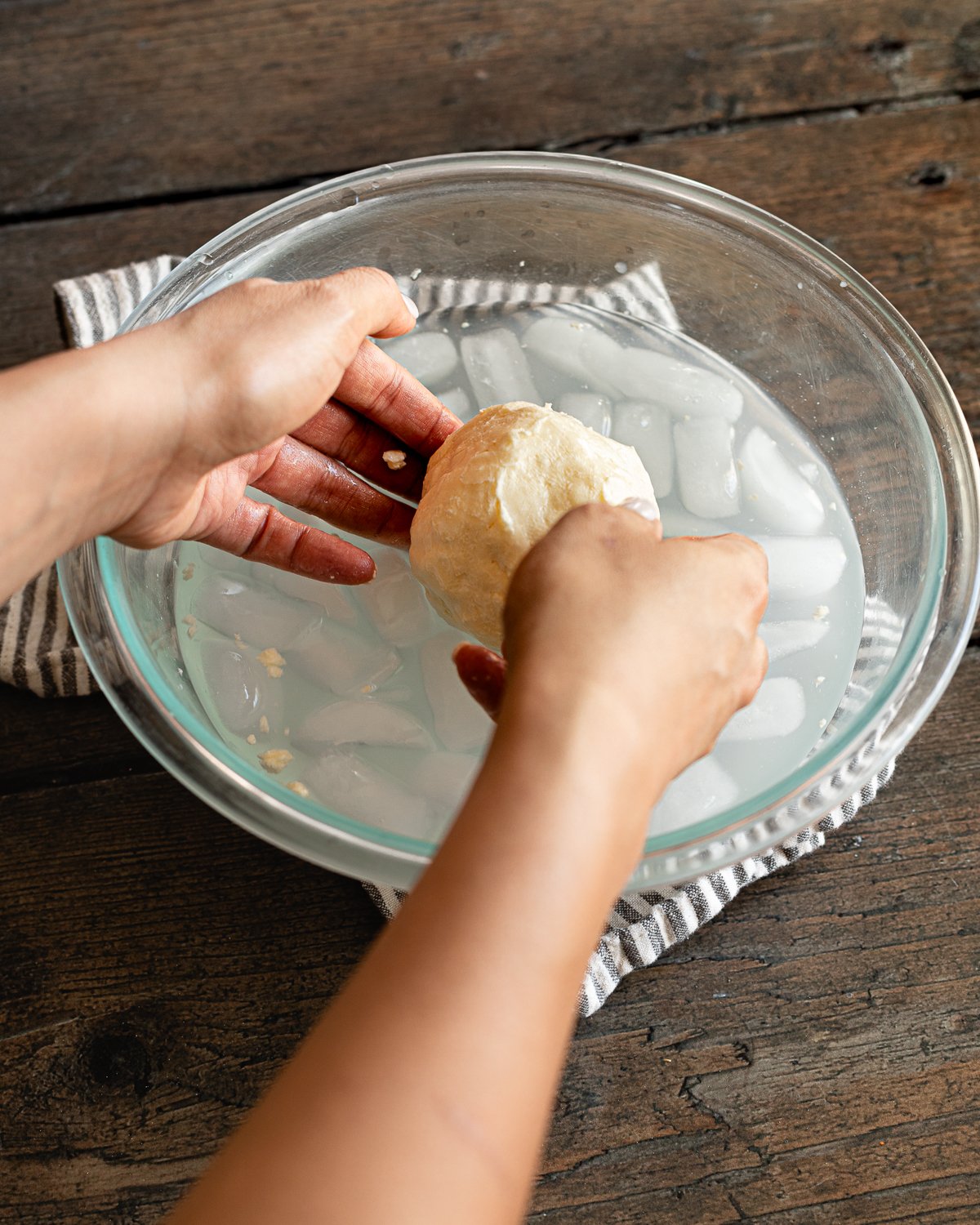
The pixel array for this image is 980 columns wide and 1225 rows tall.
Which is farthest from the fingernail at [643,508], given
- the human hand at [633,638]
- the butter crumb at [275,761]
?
the butter crumb at [275,761]

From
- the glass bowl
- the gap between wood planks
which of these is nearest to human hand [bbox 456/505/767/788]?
the glass bowl

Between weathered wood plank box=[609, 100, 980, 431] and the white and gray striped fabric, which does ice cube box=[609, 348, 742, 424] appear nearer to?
the white and gray striped fabric

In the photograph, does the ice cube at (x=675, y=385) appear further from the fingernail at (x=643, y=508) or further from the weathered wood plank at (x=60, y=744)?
the weathered wood plank at (x=60, y=744)

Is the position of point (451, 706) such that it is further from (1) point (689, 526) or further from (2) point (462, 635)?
(1) point (689, 526)

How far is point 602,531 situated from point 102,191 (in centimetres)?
81

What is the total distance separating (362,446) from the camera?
0.89 meters

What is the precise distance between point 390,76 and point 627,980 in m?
0.98

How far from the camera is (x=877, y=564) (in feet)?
2.87

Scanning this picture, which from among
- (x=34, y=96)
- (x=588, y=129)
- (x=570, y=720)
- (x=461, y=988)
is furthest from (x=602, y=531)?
(x=34, y=96)

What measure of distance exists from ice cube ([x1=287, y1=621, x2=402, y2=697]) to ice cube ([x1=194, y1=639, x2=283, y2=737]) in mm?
31

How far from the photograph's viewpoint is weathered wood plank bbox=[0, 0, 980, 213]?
1.10 m

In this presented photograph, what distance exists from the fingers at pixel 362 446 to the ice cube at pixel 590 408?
6.2 inches

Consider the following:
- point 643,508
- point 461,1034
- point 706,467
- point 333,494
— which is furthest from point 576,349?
point 461,1034

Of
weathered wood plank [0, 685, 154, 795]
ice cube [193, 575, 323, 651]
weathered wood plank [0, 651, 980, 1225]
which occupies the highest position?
ice cube [193, 575, 323, 651]
